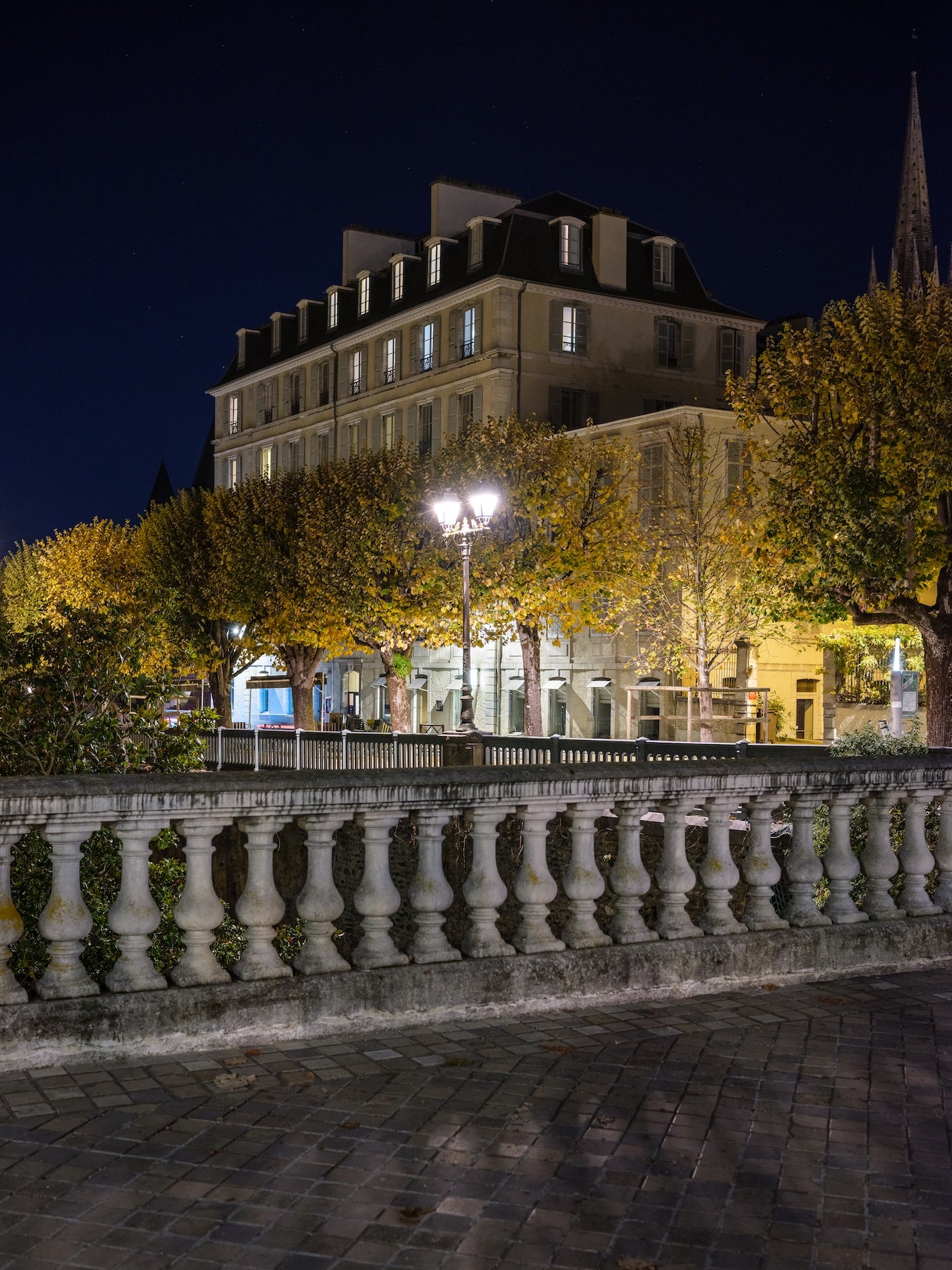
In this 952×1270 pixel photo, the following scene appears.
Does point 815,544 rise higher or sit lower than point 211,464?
lower

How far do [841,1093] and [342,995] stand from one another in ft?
7.63

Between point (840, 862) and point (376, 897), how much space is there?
9.36 feet

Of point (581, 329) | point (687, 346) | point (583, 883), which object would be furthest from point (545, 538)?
point (583, 883)

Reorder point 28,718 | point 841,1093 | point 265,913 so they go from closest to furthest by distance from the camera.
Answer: point 841,1093 → point 265,913 → point 28,718

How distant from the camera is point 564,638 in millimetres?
52781

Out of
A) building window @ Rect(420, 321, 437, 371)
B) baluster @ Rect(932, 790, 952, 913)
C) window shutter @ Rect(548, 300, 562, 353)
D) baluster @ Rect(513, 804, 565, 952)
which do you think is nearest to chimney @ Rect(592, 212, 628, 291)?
window shutter @ Rect(548, 300, 562, 353)

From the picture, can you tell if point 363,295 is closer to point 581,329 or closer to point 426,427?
point 426,427

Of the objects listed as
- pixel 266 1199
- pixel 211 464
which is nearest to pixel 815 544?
pixel 266 1199

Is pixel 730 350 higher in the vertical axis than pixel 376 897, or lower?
higher

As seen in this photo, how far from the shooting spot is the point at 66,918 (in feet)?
20.0

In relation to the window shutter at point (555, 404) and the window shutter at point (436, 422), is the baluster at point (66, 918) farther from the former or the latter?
the window shutter at point (436, 422)

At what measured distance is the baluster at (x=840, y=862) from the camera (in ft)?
26.2

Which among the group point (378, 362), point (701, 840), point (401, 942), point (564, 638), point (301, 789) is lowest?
point (401, 942)

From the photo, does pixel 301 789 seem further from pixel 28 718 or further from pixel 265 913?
pixel 28 718
